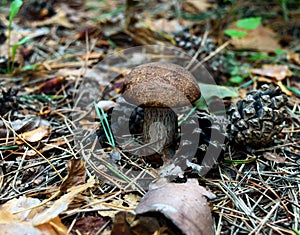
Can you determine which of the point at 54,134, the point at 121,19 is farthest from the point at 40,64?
the point at 121,19

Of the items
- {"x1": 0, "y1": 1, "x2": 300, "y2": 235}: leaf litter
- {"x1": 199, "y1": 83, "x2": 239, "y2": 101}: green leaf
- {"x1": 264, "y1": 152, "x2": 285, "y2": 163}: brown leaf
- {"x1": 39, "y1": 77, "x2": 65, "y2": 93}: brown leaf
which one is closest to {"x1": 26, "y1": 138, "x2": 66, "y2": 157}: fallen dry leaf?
A: {"x1": 0, "y1": 1, "x2": 300, "y2": 235}: leaf litter

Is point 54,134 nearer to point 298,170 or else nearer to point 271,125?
point 271,125

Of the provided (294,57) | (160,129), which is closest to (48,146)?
(160,129)

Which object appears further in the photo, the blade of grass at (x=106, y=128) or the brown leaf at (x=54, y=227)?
the blade of grass at (x=106, y=128)

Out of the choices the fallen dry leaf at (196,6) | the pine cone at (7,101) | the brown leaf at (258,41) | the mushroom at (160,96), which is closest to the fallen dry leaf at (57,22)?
the fallen dry leaf at (196,6)

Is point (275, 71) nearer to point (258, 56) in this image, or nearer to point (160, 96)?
point (258, 56)

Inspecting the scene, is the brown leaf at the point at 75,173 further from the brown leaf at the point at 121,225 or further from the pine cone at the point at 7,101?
the pine cone at the point at 7,101
